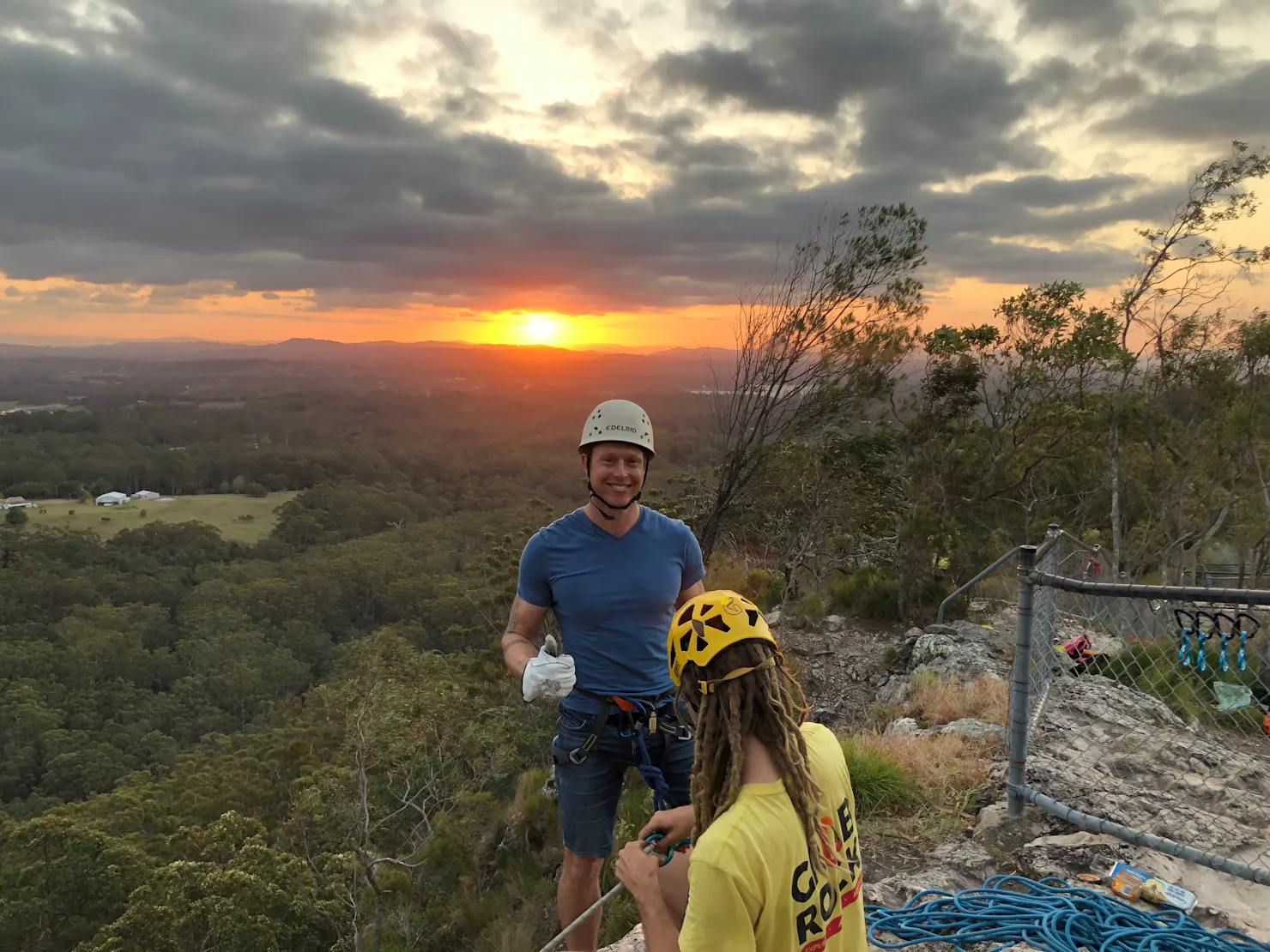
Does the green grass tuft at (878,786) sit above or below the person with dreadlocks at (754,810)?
below

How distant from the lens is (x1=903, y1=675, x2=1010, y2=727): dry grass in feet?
18.4

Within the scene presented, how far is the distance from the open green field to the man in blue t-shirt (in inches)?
3536

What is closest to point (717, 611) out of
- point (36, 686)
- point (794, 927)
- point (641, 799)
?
point (794, 927)

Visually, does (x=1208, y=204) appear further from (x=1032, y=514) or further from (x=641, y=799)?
(x=641, y=799)

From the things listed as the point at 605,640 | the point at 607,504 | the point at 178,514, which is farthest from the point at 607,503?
the point at 178,514

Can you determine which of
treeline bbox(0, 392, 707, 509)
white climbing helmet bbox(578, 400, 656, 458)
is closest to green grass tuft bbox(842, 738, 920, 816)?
white climbing helmet bbox(578, 400, 656, 458)

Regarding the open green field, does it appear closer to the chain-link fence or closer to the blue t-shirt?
the chain-link fence

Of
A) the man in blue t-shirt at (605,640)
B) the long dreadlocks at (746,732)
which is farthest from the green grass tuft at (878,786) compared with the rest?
the long dreadlocks at (746,732)

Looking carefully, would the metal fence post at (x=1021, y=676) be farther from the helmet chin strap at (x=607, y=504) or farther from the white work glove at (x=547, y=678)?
the white work glove at (x=547, y=678)

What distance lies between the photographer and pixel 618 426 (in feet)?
8.53

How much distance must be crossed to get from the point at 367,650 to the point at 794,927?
86.7 feet

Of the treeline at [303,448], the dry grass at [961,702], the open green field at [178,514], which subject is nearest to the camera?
the dry grass at [961,702]

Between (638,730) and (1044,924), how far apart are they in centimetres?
189

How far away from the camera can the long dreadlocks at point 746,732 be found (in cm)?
136
